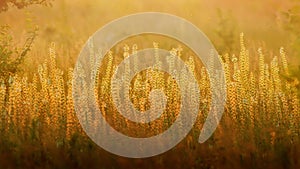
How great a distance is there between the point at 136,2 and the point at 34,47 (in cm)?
233

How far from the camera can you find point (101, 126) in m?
7.42

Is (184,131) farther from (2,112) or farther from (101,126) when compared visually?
(2,112)

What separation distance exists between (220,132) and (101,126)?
155 centimetres

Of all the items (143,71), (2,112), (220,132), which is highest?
(143,71)

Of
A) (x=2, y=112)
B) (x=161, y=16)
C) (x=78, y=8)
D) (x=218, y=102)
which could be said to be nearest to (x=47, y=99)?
(x=2, y=112)

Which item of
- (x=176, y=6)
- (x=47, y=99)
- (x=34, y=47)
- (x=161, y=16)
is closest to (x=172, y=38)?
(x=161, y=16)

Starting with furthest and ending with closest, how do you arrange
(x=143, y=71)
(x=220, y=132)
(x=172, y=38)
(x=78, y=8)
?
(x=78, y=8), (x=172, y=38), (x=143, y=71), (x=220, y=132)

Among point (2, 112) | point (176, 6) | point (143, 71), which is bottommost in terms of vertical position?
point (2, 112)

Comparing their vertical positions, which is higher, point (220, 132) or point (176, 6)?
point (176, 6)

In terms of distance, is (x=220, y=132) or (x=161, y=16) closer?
(x=220, y=132)

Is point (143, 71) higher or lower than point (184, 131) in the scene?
higher

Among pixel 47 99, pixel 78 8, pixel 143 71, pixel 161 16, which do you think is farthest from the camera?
pixel 78 8

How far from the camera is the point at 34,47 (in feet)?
34.2

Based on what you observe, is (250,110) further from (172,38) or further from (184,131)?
(172,38)
